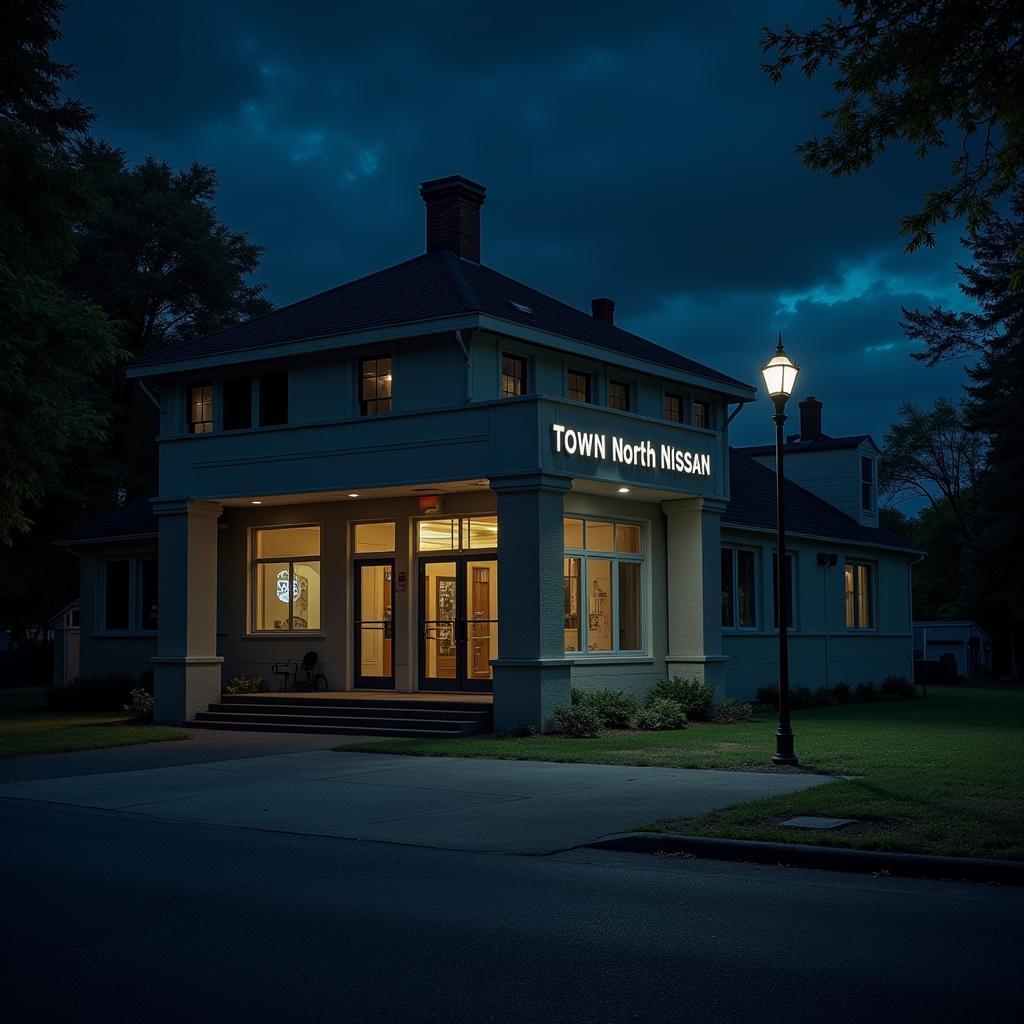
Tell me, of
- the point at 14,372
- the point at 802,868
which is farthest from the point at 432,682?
the point at 802,868

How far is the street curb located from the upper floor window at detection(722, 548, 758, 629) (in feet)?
60.8

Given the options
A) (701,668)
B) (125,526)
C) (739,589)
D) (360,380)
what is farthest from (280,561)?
(739,589)

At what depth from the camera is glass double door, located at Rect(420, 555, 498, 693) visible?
76.5 feet

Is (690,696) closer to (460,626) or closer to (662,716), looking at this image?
(662,716)

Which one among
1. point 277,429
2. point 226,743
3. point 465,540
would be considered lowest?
point 226,743

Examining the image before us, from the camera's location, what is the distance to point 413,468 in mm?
21844

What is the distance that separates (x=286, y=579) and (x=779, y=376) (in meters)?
12.9

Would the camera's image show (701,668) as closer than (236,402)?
Yes

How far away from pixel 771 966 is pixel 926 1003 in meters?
0.86

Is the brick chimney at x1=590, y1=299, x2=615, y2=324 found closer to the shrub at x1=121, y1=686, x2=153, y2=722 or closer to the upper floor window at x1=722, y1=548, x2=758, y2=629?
the upper floor window at x1=722, y1=548, x2=758, y2=629

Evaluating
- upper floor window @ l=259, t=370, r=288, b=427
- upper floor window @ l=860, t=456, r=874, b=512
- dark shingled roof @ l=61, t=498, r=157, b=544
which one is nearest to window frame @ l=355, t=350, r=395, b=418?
upper floor window @ l=259, t=370, r=288, b=427

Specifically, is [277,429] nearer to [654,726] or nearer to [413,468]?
[413,468]

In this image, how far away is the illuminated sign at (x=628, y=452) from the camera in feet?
68.8

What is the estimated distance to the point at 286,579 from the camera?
2591 cm
